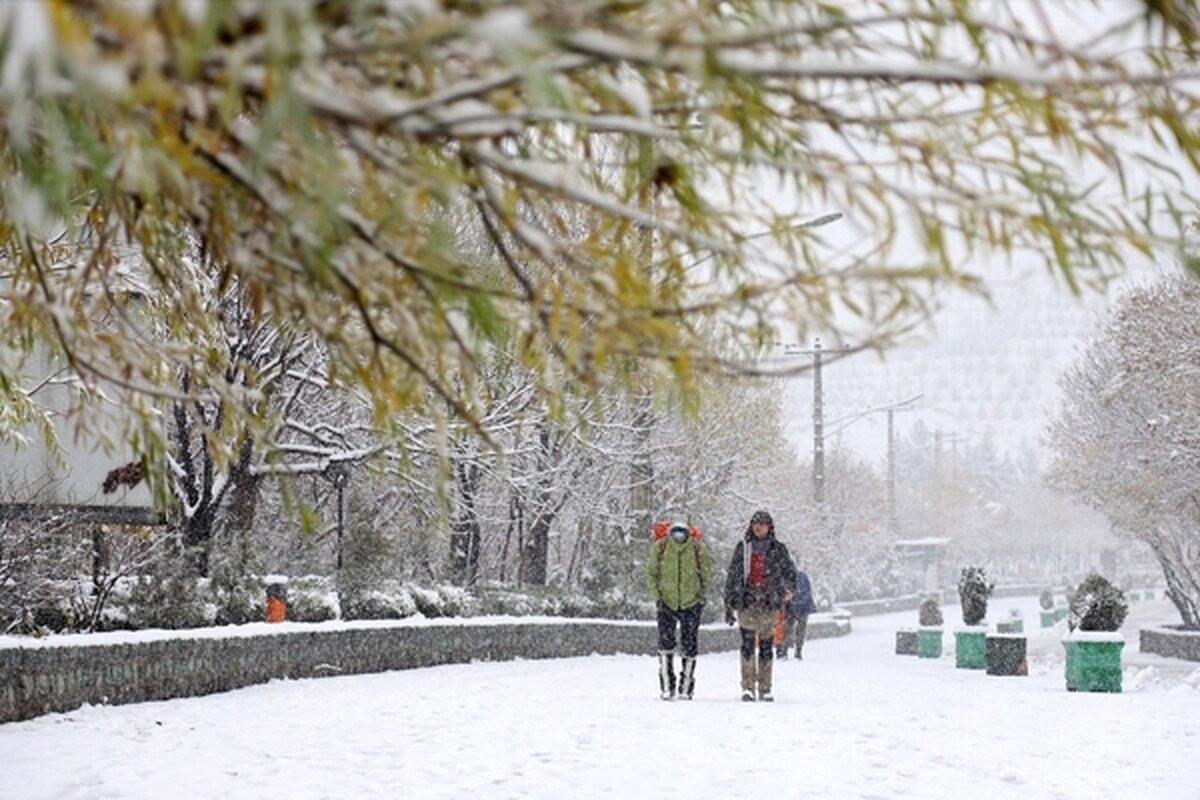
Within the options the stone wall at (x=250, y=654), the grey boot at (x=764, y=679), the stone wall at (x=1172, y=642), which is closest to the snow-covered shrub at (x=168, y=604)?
the stone wall at (x=250, y=654)

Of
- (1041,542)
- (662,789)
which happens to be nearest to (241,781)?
(662,789)

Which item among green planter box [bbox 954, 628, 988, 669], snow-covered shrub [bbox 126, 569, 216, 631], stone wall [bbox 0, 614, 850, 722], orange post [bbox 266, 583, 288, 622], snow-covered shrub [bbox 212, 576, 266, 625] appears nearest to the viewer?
stone wall [bbox 0, 614, 850, 722]

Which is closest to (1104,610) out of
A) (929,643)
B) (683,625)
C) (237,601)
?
(683,625)

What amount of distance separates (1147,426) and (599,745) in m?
23.3

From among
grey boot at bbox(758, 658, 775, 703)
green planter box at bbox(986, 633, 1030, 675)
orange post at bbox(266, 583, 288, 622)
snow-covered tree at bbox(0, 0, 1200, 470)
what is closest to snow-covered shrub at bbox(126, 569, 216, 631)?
orange post at bbox(266, 583, 288, 622)

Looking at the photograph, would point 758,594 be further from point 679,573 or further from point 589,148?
point 589,148

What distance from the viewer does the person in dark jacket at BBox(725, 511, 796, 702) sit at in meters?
14.0

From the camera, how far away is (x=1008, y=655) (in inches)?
827

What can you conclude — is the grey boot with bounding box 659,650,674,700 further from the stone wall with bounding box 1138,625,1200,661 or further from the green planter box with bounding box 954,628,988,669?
the stone wall with bounding box 1138,625,1200,661

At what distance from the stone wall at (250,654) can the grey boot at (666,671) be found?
4.03 meters

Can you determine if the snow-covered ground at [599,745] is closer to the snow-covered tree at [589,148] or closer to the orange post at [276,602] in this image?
the orange post at [276,602]

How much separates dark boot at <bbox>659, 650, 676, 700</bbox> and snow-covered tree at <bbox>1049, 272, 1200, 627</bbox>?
10.5 m

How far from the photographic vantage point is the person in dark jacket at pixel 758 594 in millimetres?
14047

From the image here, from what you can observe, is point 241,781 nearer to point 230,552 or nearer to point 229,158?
point 229,158
